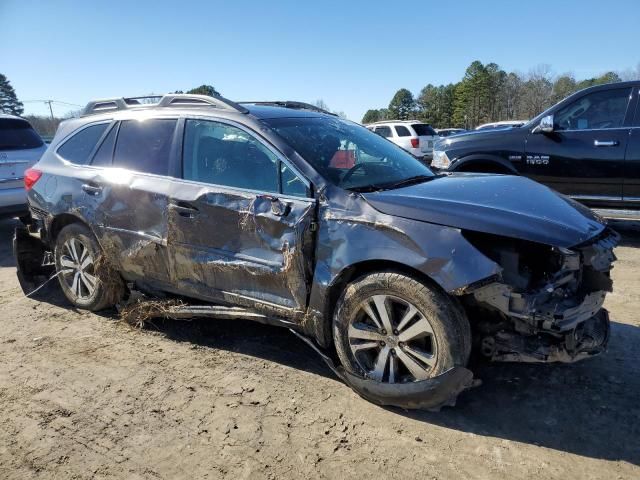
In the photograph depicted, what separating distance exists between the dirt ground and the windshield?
1351 mm

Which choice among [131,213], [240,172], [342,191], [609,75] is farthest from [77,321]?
[609,75]

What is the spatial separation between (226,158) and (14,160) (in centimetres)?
584

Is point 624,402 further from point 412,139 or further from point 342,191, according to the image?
point 412,139

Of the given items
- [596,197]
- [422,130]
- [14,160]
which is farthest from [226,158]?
[422,130]

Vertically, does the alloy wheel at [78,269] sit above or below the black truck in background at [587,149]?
below

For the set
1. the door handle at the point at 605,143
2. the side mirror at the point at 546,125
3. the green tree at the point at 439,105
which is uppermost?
the green tree at the point at 439,105

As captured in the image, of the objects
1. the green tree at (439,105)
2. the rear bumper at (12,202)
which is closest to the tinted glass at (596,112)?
the rear bumper at (12,202)

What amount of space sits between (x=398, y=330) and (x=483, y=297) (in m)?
0.53

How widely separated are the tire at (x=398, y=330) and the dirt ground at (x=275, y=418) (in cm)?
27

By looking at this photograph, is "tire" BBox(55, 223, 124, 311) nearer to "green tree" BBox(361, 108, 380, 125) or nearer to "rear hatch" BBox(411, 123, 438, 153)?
"rear hatch" BBox(411, 123, 438, 153)

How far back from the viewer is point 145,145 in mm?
4113

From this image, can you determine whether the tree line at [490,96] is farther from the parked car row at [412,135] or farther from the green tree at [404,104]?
the parked car row at [412,135]

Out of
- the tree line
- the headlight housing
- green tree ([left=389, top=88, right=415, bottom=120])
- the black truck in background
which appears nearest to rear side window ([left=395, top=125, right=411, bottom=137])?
the headlight housing

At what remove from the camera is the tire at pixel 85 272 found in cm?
441
